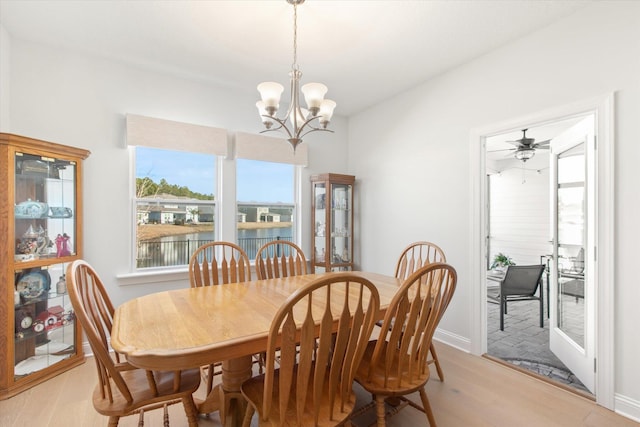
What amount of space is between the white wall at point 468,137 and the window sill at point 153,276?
226 centimetres

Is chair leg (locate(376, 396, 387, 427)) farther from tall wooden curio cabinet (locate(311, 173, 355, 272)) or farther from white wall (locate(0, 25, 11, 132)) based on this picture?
white wall (locate(0, 25, 11, 132))

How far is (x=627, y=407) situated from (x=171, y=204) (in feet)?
12.9

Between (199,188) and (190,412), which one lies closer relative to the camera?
(190,412)

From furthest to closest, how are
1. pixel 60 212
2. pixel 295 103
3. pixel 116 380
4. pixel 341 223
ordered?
pixel 341 223, pixel 60 212, pixel 295 103, pixel 116 380

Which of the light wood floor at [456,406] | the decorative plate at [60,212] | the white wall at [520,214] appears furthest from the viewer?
the white wall at [520,214]

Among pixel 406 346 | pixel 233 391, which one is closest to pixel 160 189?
pixel 233 391

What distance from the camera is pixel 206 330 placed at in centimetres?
129

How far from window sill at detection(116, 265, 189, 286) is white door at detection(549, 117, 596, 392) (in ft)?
11.4

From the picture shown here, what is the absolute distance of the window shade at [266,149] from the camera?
3.48 metres

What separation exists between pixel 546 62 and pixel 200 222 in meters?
3.44

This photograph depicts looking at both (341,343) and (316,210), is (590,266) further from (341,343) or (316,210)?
(316,210)

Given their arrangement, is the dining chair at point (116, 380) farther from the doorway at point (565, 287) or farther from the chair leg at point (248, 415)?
the doorway at point (565, 287)

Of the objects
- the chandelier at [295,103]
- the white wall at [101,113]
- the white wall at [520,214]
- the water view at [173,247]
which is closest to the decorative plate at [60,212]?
the white wall at [101,113]

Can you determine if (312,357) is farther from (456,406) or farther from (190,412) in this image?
(456,406)
